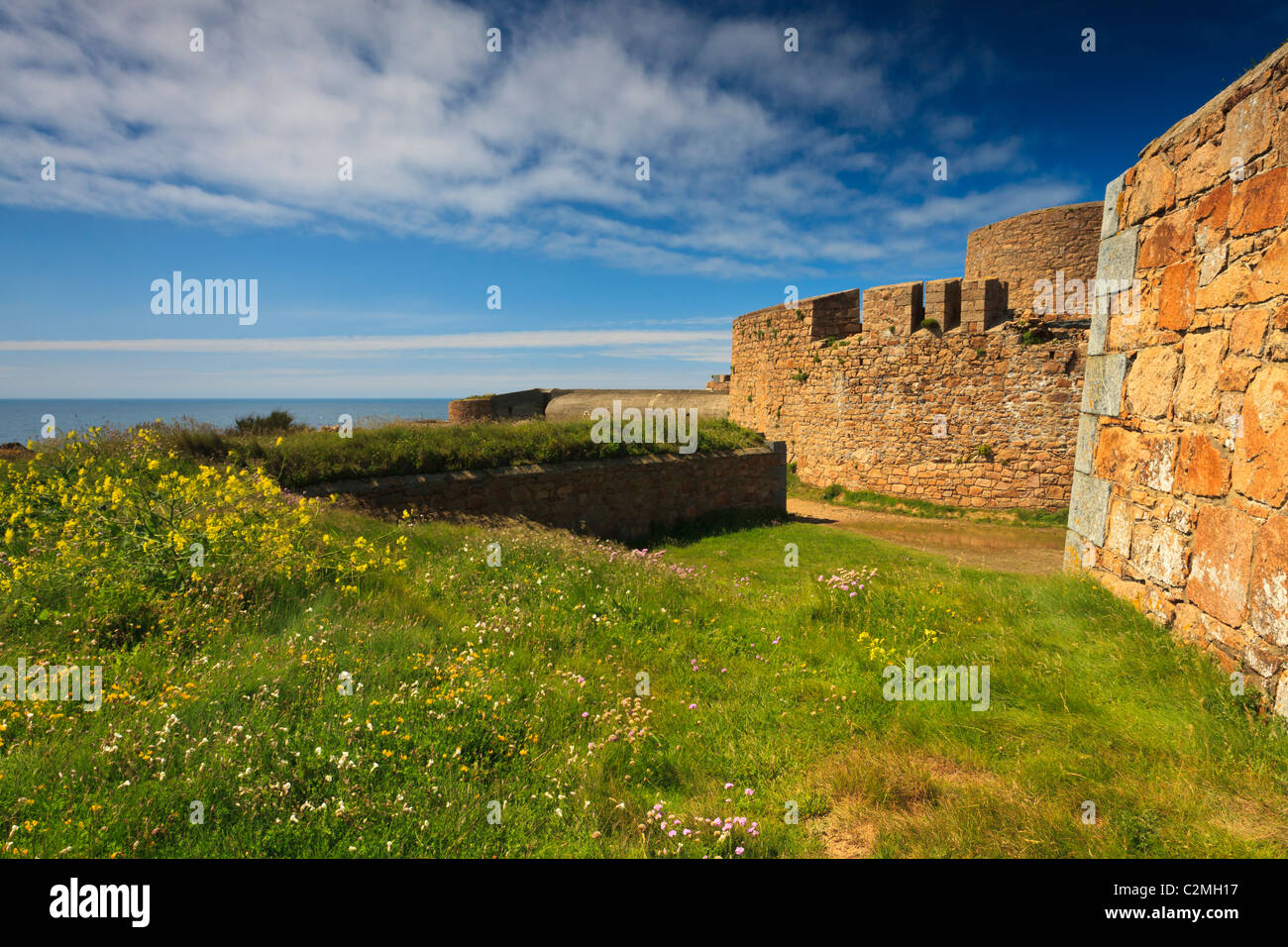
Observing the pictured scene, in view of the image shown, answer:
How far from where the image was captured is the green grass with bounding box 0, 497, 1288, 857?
2.35 m

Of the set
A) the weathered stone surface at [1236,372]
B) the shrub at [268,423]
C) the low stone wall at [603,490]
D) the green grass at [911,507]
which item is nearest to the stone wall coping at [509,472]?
the low stone wall at [603,490]

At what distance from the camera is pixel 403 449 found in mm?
9172

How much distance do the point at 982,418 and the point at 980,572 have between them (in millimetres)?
8873

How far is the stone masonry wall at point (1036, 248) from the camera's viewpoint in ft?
51.5

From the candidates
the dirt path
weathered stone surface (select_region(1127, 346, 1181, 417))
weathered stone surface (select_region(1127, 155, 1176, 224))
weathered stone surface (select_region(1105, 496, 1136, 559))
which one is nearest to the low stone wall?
the dirt path

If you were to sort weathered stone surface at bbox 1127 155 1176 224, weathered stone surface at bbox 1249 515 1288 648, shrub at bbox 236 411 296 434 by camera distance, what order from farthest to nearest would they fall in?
shrub at bbox 236 411 296 434, weathered stone surface at bbox 1127 155 1176 224, weathered stone surface at bbox 1249 515 1288 648

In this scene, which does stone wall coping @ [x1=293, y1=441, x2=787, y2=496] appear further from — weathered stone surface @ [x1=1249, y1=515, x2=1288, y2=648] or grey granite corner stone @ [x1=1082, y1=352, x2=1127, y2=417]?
weathered stone surface @ [x1=1249, y1=515, x2=1288, y2=648]

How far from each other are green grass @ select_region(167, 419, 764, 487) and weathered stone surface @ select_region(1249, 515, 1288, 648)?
29.8 feet

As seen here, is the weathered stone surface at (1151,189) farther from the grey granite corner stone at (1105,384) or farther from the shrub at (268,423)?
the shrub at (268,423)

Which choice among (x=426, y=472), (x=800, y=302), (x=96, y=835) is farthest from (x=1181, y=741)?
(x=800, y=302)

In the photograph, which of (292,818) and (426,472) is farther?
(426,472)
